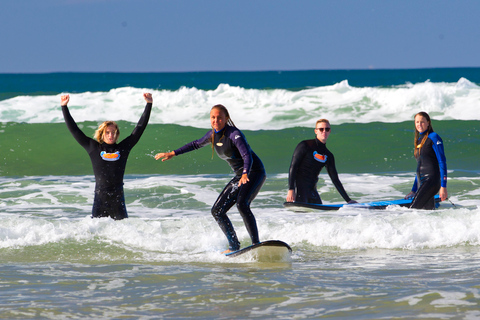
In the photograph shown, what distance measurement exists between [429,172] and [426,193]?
1.05 ft

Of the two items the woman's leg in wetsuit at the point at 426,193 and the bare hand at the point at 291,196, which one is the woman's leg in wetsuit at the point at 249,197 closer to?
the bare hand at the point at 291,196

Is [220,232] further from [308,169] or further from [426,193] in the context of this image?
[426,193]

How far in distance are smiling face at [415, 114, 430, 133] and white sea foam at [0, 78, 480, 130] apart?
17673 mm

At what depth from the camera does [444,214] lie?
27.6 feet

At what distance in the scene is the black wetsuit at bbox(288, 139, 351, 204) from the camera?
8953 mm

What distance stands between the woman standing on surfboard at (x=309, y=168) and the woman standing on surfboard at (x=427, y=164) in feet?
3.47

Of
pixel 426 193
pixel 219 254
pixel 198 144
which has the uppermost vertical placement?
pixel 198 144

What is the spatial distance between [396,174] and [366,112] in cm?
1417

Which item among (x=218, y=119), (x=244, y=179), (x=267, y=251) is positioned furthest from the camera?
(x=267, y=251)

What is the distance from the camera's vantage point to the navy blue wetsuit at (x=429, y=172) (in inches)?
336

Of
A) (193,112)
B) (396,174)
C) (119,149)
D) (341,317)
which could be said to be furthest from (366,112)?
(341,317)

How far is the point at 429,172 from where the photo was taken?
8695 mm

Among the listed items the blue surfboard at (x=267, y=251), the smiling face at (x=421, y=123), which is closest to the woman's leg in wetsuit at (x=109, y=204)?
the blue surfboard at (x=267, y=251)

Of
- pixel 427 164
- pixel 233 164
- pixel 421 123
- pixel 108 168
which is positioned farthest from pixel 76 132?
pixel 427 164
